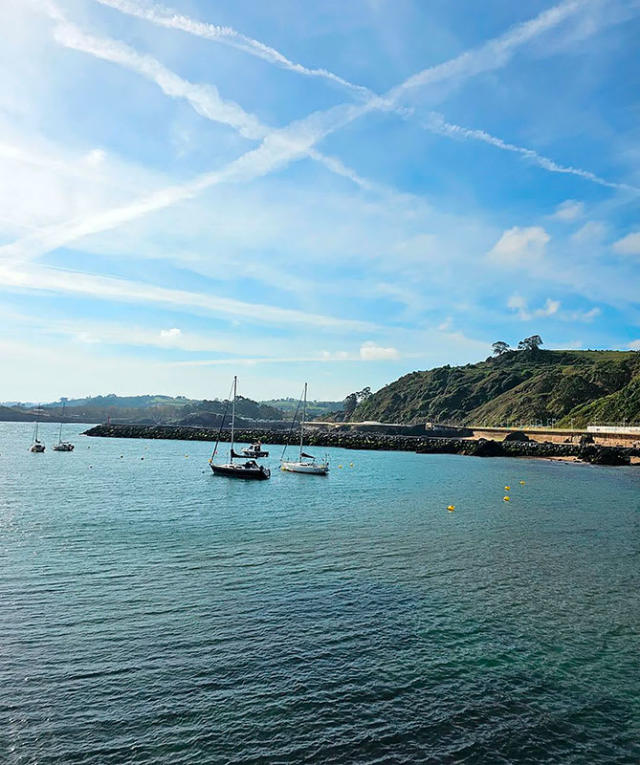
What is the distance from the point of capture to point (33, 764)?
10.8 meters

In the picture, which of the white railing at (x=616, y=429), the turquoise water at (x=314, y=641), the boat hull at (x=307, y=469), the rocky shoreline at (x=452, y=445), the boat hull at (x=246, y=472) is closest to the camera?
the turquoise water at (x=314, y=641)

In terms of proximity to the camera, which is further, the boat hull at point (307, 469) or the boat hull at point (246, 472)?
the boat hull at point (307, 469)

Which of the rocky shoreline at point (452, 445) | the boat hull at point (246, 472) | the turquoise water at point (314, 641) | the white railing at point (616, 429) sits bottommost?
the turquoise water at point (314, 641)

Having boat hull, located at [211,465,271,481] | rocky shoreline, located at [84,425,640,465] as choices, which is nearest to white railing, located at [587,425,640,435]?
rocky shoreline, located at [84,425,640,465]

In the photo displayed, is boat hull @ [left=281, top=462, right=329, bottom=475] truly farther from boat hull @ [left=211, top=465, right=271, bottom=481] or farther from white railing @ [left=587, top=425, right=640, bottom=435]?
white railing @ [left=587, top=425, right=640, bottom=435]

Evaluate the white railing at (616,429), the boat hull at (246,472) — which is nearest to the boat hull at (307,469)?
the boat hull at (246,472)

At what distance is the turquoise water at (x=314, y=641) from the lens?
12096 millimetres

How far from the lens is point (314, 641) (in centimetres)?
1684

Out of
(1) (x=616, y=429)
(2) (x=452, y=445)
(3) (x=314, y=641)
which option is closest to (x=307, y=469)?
(3) (x=314, y=641)

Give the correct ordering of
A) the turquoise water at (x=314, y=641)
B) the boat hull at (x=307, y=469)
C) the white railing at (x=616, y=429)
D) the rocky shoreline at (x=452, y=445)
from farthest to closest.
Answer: the white railing at (x=616, y=429)
the rocky shoreline at (x=452, y=445)
the boat hull at (x=307, y=469)
the turquoise water at (x=314, y=641)

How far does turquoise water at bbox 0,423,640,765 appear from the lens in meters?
12.1

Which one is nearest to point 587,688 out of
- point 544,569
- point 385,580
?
point 385,580

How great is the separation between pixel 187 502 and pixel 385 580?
25.5 meters

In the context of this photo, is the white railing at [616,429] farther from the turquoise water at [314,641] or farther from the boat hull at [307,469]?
the turquoise water at [314,641]
